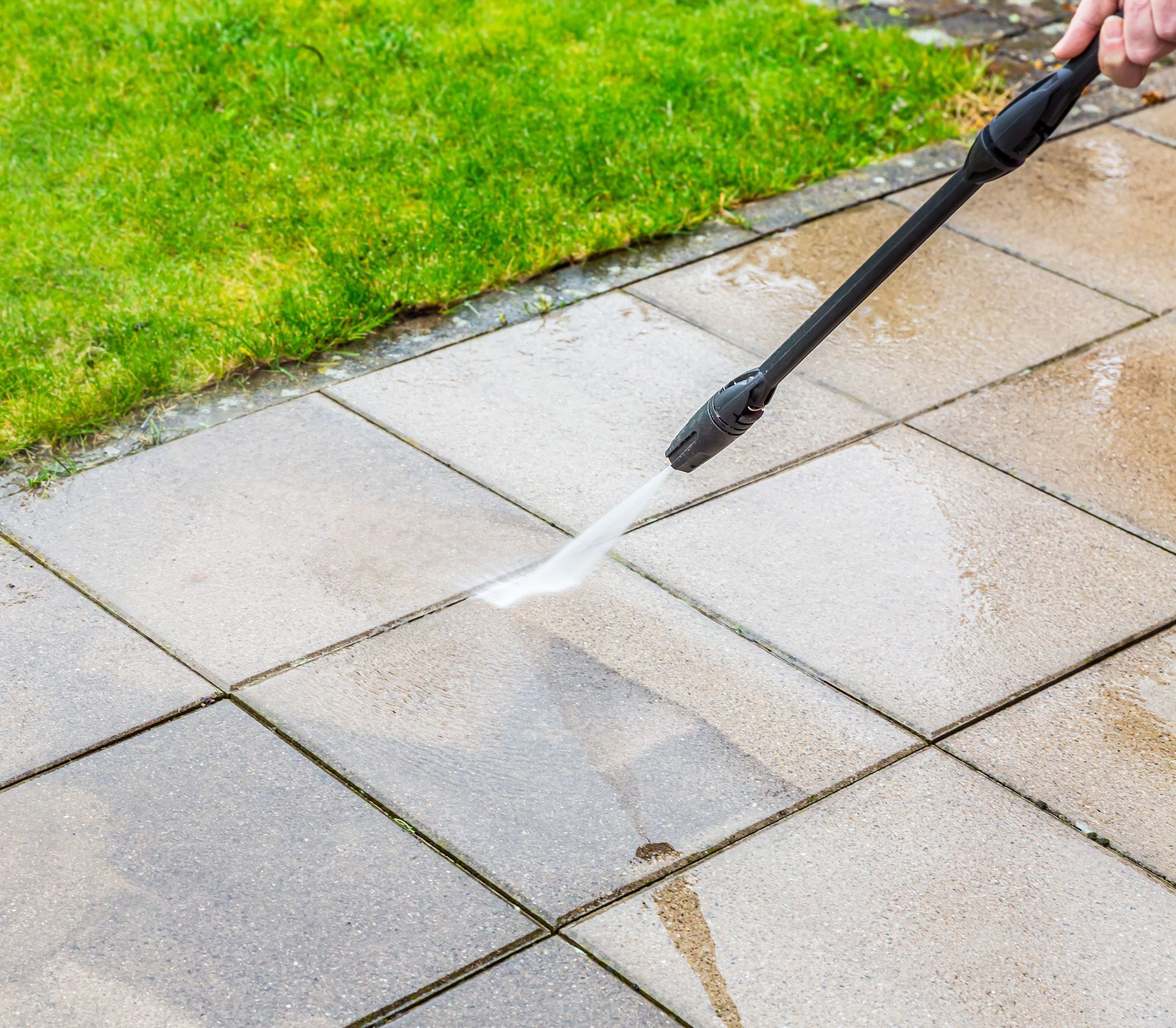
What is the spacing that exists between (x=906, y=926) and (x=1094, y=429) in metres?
2.19

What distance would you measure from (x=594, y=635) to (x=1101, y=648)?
4.19 ft

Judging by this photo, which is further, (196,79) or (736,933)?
(196,79)

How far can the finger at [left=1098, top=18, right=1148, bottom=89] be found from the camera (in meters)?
2.57

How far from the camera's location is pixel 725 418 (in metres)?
3.15

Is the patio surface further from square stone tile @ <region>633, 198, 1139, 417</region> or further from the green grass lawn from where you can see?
the green grass lawn

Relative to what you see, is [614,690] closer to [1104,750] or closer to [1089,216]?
[1104,750]

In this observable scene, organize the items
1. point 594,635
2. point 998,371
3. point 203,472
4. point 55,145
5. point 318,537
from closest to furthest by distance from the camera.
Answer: point 594,635 → point 318,537 → point 203,472 → point 998,371 → point 55,145

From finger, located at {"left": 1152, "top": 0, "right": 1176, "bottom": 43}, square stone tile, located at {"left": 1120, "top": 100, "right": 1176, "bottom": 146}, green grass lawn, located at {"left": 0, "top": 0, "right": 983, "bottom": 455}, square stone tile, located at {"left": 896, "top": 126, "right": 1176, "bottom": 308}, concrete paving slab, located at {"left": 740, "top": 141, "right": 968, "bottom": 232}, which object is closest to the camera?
finger, located at {"left": 1152, "top": 0, "right": 1176, "bottom": 43}

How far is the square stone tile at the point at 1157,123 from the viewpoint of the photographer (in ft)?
→ 20.9

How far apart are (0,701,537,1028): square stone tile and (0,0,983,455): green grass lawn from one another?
149 centimetres

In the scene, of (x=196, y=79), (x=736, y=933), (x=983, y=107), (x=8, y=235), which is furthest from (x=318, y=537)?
(x=983, y=107)

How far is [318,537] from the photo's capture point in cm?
373

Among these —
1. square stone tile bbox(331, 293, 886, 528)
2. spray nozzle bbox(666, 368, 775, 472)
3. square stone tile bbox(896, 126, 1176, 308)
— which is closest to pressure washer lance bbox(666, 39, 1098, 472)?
spray nozzle bbox(666, 368, 775, 472)

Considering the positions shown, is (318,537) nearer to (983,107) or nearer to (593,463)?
(593,463)
